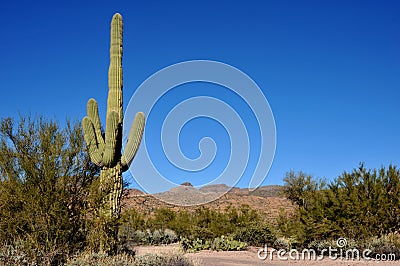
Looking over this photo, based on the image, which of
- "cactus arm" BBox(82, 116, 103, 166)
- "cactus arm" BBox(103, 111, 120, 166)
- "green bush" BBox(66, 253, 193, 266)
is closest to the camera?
"green bush" BBox(66, 253, 193, 266)

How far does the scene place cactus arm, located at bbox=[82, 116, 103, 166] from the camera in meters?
12.9

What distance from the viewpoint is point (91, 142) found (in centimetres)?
1302

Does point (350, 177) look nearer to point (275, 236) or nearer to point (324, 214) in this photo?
point (324, 214)

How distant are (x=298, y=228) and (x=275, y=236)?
3711 mm

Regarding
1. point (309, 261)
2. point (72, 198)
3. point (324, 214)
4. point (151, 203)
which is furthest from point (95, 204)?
point (151, 203)

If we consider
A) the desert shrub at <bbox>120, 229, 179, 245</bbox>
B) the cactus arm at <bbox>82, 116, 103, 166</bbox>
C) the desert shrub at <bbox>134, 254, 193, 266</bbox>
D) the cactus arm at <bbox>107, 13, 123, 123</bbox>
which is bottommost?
the desert shrub at <bbox>120, 229, 179, 245</bbox>

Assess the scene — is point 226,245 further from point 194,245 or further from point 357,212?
point 357,212

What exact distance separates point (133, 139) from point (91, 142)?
1.43 meters
